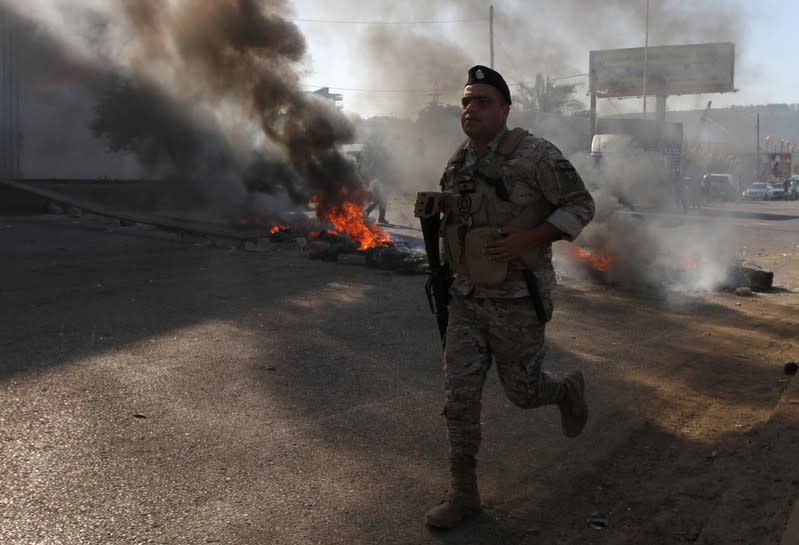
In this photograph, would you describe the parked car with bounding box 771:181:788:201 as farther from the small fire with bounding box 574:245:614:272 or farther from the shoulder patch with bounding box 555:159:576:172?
the shoulder patch with bounding box 555:159:576:172

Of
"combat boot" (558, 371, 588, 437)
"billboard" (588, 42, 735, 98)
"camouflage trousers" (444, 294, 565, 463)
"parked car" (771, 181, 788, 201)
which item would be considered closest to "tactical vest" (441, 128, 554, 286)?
"camouflage trousers" (444, 294, 565, 463)

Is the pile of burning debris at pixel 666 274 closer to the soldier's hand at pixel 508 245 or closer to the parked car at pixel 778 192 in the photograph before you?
the soldier's hand at pixel 508 245

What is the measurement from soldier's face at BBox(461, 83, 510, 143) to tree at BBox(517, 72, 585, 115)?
125 feet

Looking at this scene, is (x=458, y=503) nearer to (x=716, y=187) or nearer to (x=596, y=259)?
(x=596, y=259)

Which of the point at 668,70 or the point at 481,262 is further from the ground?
the point at 668,70

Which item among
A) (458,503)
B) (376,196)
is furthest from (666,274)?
(376,196)

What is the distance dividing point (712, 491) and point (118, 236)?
12381 mm

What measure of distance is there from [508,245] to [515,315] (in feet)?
0.91

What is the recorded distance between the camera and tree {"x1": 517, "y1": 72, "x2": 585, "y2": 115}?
41156 millimetres

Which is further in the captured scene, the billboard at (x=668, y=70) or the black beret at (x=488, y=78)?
the billboard at (x=668, y=70)

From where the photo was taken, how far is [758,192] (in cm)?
4369

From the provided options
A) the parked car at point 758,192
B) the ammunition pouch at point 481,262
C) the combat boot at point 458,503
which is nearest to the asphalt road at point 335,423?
the combat boot at point 458,503

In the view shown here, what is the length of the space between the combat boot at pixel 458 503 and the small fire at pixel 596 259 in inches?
269

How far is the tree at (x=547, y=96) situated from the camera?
135 ft
